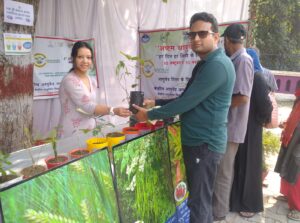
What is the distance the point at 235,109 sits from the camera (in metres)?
2.69

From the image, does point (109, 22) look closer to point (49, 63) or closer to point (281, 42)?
point (49, 63)

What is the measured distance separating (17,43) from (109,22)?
2.61 meters

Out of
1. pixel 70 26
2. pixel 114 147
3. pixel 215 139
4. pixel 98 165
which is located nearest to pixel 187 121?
pixel 215 139

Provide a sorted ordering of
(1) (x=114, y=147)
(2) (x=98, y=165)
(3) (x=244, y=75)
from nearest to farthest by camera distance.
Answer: (2) (x=98, y=165) < (1) (x=114, y=147) < (3) (x=244, y=75)

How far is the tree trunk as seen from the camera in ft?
7.28

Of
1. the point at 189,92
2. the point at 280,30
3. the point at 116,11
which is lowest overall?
the point at 189,92

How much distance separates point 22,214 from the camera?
1174 millimetres

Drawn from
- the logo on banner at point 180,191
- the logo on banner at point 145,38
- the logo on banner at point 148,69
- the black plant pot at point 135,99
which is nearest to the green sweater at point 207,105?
the black plant pot at point 135,99

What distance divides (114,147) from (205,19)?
1036 millimetres

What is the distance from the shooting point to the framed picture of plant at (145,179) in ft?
5.75

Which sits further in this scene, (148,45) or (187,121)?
(148,45)

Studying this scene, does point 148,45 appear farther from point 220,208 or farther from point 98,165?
point 98,165

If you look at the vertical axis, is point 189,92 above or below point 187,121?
above

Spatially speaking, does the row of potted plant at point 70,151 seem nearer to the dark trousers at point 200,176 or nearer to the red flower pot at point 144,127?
the red flower pot at point 144,127
